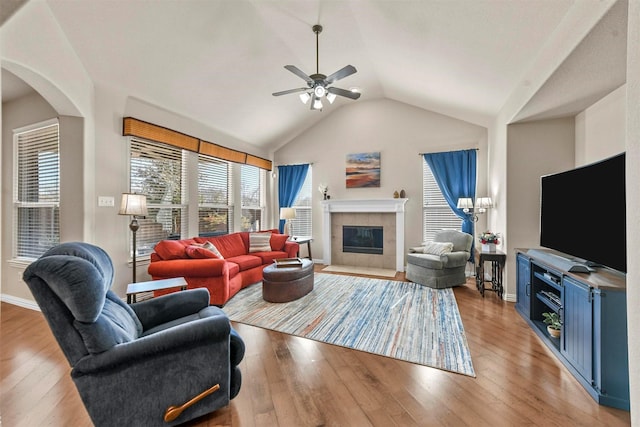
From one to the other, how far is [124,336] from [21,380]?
56.6 inches

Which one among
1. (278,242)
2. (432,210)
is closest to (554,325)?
(432,210)

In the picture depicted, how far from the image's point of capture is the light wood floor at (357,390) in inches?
69.8

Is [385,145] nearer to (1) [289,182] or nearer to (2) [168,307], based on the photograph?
(1) [289,182]

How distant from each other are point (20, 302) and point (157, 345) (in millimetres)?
3810

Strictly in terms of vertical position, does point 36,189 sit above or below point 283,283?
above

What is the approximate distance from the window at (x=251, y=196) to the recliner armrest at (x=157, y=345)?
448 centimetres

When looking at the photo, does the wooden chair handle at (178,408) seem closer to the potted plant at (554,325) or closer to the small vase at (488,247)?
the potted plant at (554,325)

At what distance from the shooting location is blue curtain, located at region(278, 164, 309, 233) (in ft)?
21.8

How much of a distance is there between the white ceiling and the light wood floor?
2.56 m

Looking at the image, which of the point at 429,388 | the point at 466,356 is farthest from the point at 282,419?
the point at 466,356

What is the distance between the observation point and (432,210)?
18.4ft

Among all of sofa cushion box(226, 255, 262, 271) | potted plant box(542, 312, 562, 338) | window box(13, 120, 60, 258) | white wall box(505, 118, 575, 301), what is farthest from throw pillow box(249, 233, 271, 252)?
potted plant box(542, 312, 562, 338)

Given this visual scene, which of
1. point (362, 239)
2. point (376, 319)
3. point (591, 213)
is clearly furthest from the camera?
point (362, 239)

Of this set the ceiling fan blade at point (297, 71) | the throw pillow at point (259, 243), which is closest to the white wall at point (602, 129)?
the ceiling fan blade at point (297, 71)
